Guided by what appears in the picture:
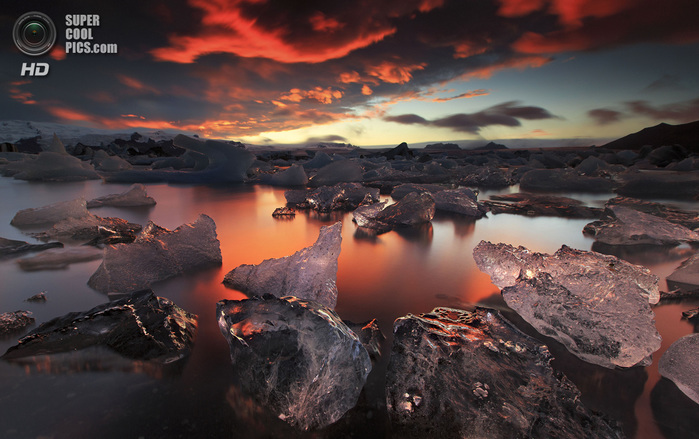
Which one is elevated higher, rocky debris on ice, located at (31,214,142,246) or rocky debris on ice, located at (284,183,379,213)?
Answer: rocky debris on ice, located at (284,183,379,213)

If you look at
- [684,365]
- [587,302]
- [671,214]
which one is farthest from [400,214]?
[671,214]

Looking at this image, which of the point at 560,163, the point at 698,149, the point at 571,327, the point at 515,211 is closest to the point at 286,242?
the point at 571,327

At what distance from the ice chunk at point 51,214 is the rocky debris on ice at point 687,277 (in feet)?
9.96

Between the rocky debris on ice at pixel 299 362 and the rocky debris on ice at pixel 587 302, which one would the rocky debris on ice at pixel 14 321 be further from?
the rocky debris on ice at pixel 587 302

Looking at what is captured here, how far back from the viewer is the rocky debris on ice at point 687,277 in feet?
3.68

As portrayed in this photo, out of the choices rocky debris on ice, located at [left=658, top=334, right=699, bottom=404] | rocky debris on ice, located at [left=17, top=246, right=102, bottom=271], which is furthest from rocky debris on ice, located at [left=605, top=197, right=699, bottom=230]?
rocky debris on ice, located at [left=17, top=246, right=102, bottom=271]

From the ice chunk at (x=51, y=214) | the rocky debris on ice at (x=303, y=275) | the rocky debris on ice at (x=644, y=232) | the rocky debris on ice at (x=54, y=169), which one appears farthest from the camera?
the rocky debris on ice at (x=54, y=169)

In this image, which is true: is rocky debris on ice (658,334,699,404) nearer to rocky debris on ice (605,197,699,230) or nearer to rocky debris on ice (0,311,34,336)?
rocky debris on ice (0,311,34,336)

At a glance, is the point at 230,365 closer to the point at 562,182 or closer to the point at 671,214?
the point at 671,214

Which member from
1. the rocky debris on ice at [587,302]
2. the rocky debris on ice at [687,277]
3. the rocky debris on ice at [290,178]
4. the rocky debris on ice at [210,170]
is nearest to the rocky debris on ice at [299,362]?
the rocky debris on ice at [587,302]

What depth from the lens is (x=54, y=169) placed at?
5.50m

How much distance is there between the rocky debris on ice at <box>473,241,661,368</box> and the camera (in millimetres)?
717

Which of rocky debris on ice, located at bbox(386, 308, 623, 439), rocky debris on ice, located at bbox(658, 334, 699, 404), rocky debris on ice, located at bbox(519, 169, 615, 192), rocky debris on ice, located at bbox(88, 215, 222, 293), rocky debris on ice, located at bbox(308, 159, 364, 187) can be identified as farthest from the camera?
rocky debris on ice, located at bbox(308, 159, 364, 187)

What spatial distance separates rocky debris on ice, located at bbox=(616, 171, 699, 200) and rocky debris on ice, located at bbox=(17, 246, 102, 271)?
18.1 feet
